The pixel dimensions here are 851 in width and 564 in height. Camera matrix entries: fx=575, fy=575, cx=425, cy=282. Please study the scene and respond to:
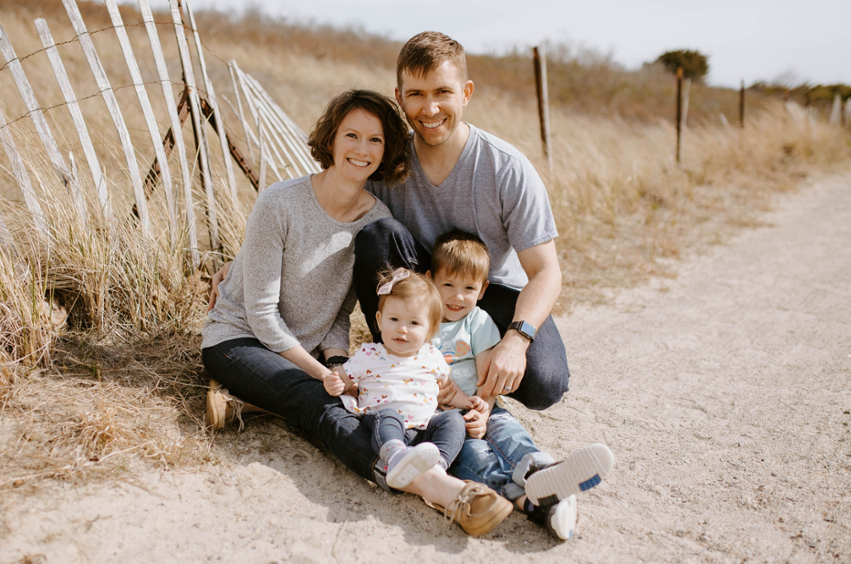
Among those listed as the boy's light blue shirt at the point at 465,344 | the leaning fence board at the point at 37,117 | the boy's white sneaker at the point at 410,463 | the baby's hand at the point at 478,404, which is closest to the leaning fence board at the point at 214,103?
the leaning fence board at the point at 37,117

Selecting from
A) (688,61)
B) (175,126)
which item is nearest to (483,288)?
(175,126)

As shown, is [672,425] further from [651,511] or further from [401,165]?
[401,165]

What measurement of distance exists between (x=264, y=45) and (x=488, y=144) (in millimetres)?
17103

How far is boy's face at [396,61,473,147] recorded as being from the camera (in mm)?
2451

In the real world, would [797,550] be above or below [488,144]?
below

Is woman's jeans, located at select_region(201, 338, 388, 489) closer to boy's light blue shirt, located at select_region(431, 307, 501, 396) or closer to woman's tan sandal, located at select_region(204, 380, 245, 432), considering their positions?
woman's tan sandal, located at select_region(204, 380, 245, 432)

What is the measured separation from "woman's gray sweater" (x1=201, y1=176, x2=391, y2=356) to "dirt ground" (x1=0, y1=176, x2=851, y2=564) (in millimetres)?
421

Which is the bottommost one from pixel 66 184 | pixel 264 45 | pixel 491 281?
pixel 491 281

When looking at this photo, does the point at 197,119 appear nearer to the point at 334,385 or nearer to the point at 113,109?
the point at 113,109

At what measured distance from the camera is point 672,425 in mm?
2656

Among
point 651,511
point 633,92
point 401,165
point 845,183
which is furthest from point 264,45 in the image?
point 651,511

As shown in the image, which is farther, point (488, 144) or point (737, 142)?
point (737, 142)

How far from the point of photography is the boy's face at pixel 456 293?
244 cm

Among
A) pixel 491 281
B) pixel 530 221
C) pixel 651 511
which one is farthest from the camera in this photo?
pixel 491 281
